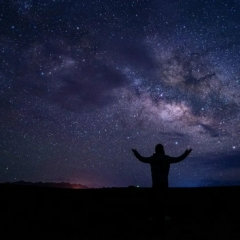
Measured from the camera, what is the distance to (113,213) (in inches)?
233

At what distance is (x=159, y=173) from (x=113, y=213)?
1.41m

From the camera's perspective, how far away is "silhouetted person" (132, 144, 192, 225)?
5512 millimetres

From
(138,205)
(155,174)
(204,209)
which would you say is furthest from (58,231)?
(204,209)

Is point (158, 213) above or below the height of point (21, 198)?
below

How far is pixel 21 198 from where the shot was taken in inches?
203

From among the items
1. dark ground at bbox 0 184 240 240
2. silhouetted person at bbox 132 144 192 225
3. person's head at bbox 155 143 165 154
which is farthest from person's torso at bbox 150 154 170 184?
dark ground at bbox 0 184 240 240

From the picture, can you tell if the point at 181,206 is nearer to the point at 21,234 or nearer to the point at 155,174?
the point at 155,174

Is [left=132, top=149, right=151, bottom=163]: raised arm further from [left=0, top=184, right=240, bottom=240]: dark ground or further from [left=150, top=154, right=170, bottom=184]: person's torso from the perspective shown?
[left=0, top=184, right=240, bottom=240]: dark ground

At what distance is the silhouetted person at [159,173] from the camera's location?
551 centimetres

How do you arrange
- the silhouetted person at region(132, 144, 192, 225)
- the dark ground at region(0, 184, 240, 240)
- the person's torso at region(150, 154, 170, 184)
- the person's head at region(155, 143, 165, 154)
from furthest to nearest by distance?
the person's head at region(155, 143, 165, 154) → the person's torso at region(150, 154, 170, 184) → the silhouetted person at region(132, 144, 192, 225) → the dark ground at region(0, 184, 240, 240)

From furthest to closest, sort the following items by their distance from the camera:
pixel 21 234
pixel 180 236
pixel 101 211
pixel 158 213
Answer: pixel 101 211 → pixel 158 213 → pixel 180 236 → pixel 21 234

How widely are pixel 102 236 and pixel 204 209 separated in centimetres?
243

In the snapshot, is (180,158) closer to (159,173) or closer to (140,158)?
(159,173)

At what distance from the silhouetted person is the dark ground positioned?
0.21 meters
